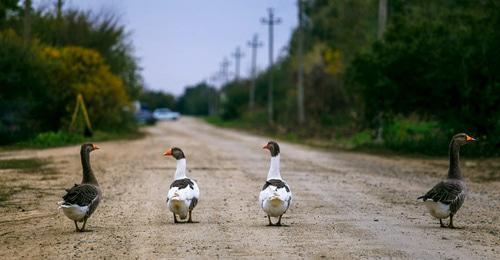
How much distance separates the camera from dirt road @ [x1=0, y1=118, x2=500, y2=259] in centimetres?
1059

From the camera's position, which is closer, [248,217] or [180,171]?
[180,171]

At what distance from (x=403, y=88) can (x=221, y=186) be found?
16.6 meters

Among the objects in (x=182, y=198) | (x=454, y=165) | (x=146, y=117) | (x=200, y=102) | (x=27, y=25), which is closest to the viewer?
(x=182, y=198)

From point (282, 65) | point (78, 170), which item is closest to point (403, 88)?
point (78, 170)

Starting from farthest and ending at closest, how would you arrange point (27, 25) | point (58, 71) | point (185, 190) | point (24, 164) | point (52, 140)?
point (58, 71), point (27, 25), point (52, 140), point (24, 164), point (185, 190)

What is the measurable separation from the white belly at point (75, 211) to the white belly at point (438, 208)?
15.7ft

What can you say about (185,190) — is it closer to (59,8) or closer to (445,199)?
(445,199)

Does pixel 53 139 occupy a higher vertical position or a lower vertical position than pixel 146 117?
higher

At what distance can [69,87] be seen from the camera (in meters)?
43.5

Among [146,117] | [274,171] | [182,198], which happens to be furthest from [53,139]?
[146,117]

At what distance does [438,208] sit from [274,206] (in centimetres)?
234

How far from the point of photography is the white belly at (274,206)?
12336 mm

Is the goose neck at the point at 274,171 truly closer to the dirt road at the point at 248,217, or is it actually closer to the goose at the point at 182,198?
the dirt road at the point at 248,217

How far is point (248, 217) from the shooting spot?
13.9 meters
